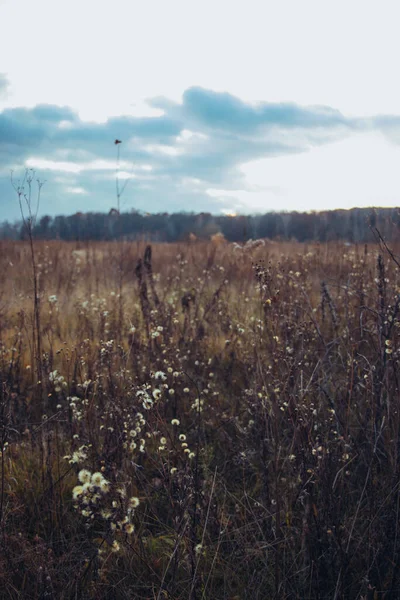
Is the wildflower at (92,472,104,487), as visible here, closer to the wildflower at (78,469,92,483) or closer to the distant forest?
the wildflower at (78,469,92,483)

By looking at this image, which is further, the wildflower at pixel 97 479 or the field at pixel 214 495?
the field at pixel 214 495

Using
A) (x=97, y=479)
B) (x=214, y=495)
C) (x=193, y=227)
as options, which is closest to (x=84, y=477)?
(x=97, y=479)

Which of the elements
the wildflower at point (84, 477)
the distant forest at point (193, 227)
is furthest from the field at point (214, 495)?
the distant forest at point (193, 227)

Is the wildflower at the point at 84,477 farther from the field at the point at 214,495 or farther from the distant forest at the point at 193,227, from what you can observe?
the distant forest at the point at 193,227

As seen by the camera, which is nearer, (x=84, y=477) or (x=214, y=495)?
(x=84, y=477)

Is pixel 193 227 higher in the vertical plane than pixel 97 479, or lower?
higher

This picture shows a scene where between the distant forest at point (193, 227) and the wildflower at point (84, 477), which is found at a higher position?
the distant forest at point (193, 227)

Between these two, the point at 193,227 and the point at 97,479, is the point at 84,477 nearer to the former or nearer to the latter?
the point at 97,479

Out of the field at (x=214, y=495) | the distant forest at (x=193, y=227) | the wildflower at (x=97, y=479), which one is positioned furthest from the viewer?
the distant forest at (x=193, y=227)

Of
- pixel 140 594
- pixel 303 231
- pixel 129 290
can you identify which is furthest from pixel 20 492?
pixel 303 231

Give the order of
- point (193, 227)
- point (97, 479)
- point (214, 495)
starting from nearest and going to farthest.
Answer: point (97, 479) → point (214, 495) → point (193, 227)

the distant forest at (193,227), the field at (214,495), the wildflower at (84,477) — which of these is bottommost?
the field at (214,495)

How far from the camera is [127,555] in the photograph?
6.79 ft

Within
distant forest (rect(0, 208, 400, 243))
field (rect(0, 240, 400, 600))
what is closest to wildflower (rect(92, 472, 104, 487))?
field (rect(0, 240, 400, 600))
